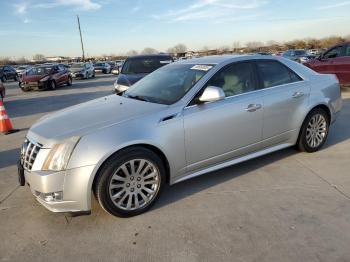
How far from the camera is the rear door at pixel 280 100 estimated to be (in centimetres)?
442

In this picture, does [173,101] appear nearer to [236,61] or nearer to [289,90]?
[236,61]

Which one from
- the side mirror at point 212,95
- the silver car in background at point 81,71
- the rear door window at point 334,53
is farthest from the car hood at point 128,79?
the silver car in background at point 81,71

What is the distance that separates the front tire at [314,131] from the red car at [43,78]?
16.9 meters

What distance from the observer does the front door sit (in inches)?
148

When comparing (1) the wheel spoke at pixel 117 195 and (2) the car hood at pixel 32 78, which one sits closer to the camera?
(1) the wheel spoke at pixel 117 195

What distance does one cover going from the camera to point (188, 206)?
3.68m

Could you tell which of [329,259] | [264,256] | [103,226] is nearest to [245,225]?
[264,256]

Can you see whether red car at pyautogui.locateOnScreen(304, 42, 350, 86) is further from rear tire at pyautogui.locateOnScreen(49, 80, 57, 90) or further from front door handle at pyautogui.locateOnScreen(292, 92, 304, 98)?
rear tire at pyautogui.locateOnScreen(49, 80, 57, 90)

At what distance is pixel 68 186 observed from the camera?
3.16 metres

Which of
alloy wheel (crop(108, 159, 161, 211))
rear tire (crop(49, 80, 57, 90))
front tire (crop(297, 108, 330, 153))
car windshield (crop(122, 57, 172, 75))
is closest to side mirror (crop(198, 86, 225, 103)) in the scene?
alloy wheel (crop(108, 159, 161, 211))

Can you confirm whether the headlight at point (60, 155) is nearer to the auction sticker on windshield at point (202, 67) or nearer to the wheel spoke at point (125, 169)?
the wheel spoke at point (125, 169)

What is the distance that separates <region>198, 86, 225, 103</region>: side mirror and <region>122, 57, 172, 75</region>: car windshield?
253 inches

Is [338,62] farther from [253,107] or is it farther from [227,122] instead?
[227,122]

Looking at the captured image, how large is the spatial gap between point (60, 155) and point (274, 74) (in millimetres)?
3075
